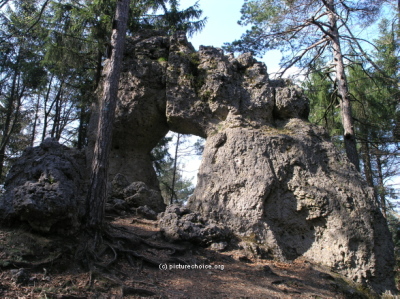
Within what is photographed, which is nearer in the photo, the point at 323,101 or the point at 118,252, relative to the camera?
the point at 118,252

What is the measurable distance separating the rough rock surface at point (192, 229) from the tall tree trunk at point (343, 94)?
521cm

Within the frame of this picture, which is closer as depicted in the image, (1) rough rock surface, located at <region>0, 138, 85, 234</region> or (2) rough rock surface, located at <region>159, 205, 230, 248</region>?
(1) rough rock surface, located at <region>0, 138, 85, 234</region>

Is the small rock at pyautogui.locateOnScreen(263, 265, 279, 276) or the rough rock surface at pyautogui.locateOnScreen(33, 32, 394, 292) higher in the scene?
the rough rock surface at pyautogui.locateOnScreen(33, 32, 394, 292)

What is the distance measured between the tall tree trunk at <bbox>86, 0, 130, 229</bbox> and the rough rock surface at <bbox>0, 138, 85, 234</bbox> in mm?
257

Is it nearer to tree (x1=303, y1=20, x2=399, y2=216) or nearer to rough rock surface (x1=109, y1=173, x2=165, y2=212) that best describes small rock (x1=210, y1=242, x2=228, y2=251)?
rough rock surface (x1=109, y1=173, x2=165, y2=212)

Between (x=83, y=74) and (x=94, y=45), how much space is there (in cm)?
326

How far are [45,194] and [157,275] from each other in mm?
2312

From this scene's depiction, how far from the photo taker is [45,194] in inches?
207

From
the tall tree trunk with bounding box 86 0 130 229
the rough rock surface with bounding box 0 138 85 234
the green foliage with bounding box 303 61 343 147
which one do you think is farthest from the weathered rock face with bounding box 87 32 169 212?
the green foliage with bounding box 303 61 343 147

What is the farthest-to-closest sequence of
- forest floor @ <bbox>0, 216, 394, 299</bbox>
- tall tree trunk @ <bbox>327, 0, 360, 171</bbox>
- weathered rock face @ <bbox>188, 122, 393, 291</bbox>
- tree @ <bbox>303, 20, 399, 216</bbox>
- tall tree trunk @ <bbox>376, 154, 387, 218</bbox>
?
1. tall tree trunk @ <bbox>376, 154, 387, 218</bbox>
2. tree @ <bbox>303, 20, 399, 216</bbox>
3. tall tree trunk @ <bbox>327, 0, 360, 171</bbox>
4. weathered rock face @ <bbox>188, 122, 393, 291</bbox>
5. forest floor @ <bbox>0, 216, 394, 299</bbox>

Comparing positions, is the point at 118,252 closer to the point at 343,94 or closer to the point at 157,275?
the point at 157,275

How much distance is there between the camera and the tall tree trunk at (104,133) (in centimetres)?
595

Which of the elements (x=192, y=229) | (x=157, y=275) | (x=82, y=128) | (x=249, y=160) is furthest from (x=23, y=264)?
(x=82, y=128)

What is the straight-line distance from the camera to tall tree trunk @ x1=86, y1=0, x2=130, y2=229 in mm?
5949
